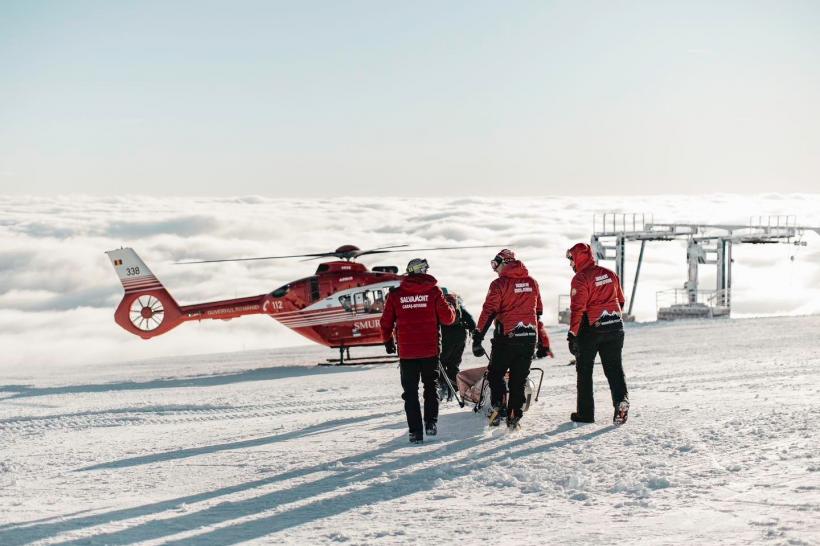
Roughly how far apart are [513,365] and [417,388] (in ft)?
3.39

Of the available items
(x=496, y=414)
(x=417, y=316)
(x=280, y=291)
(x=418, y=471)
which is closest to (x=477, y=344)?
(x=417, y=316)

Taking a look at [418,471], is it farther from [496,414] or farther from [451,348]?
[451,348]

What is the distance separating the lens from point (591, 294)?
8.73 metres

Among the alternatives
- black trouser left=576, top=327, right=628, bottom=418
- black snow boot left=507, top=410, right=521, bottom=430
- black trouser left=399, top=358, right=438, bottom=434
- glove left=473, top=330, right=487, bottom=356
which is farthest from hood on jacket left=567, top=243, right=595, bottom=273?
black trouser left=399, top=358, right=438, bottom=434

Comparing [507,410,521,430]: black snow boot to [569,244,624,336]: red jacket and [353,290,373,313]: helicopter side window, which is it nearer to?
[569,244,624,336]: red jacket

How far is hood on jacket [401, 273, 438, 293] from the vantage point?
8.51 metres

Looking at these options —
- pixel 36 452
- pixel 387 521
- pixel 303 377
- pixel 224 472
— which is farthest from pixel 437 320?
pixel 303 377

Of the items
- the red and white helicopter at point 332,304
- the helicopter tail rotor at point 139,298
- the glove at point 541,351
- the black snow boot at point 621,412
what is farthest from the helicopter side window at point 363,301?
the black snow boot at point 621,412

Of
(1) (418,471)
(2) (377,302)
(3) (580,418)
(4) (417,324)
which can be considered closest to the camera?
(1) (418,471)

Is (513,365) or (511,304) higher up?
(511,304)

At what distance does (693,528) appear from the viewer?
5.24 metres

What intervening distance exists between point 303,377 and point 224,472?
949cm

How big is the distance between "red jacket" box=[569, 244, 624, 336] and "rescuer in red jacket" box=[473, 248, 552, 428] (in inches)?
17.0

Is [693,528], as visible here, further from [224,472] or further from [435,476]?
[224,472]
